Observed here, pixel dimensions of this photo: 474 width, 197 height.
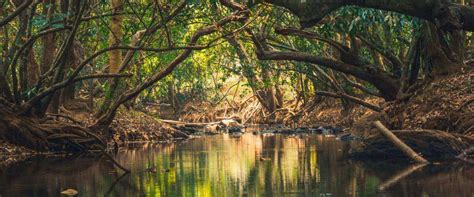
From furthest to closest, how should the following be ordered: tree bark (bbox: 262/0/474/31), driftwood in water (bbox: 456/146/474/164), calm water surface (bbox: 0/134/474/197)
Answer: driftwood in water (bbox: 456/146/474/164) < tree bark (bbox: 262/0/474/31) < calm water surface (bbox: 0/134/474/197)

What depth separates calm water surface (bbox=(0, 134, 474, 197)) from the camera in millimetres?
10086

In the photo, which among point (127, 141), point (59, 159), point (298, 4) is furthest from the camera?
point (127, 141)

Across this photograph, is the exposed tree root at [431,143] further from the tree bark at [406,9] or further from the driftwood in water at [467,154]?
the tree bark at [406,9]

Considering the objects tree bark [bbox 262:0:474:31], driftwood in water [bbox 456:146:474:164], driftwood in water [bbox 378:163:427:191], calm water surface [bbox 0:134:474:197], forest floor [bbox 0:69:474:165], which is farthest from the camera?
forest floor [bbox 0:69:474:165]

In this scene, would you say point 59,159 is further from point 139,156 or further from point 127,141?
point 127,141

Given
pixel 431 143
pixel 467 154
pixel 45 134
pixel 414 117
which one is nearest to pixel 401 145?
pixel 431 143

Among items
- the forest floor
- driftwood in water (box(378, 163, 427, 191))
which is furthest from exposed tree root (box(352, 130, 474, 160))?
driftwood in water (box(378, 163, 427, 191))

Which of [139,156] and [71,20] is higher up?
[71,20]

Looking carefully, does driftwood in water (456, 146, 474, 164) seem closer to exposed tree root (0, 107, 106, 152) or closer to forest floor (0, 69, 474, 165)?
forest floor (0, 69, 474, 165)

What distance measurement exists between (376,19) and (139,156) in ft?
19.6

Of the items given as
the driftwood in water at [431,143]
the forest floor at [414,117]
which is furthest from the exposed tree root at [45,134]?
the driftwood in water at [431,143]

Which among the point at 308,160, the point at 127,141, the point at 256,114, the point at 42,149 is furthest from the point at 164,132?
the point at 256,114

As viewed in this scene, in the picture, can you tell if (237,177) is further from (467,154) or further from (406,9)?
(467,154)

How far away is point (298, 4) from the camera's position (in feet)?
35.2
